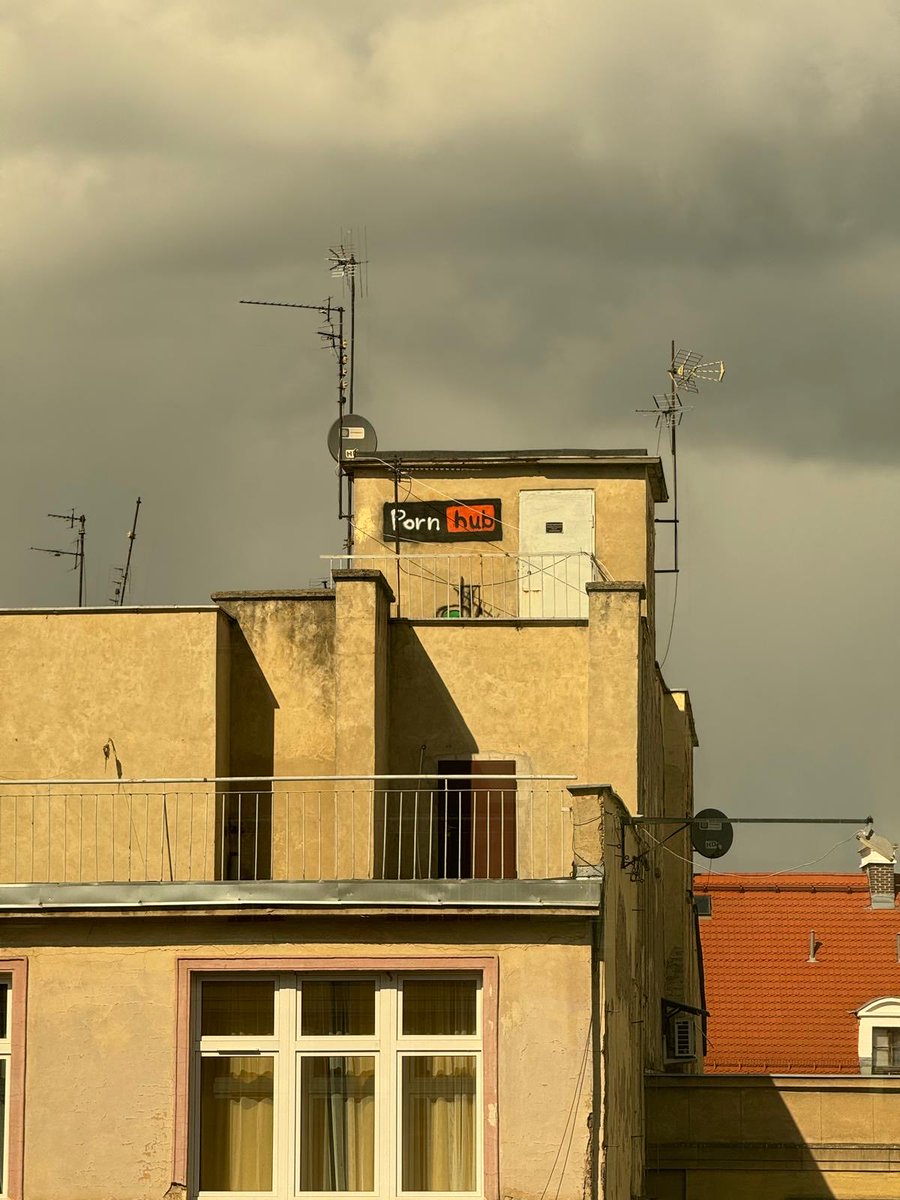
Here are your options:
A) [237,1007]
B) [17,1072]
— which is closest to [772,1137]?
[237,1007]

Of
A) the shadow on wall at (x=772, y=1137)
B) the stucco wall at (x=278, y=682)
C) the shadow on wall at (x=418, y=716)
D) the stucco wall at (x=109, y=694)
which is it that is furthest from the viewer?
the shadow on wall at (x=772, y=1137)

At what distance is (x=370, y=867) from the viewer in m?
31.5

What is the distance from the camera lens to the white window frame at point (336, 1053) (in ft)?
70.8

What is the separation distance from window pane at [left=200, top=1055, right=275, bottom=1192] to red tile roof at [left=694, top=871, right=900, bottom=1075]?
93.3 ft

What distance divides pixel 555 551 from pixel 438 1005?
1782 centimetres

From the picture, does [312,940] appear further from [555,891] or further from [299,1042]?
[555,891]

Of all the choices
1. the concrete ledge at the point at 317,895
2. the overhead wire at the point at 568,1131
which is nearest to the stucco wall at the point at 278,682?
the concrete ledge at the point at 317,895

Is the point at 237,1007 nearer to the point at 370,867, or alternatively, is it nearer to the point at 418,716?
the point at 370,867

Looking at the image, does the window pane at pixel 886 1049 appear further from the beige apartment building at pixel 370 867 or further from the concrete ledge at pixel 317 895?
the concrete ledge at pixel 317 895

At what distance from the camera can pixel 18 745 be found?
32.7m

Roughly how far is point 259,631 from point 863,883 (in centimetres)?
2585

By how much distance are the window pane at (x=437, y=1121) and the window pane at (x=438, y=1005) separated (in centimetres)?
31

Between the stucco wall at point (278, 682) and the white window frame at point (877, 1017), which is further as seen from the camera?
the white window frame at point (877, 1017)

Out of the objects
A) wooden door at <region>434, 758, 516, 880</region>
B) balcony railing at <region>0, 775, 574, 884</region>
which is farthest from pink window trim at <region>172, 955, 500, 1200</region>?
wooden door at <region>434, 758, 516, 880</region>
